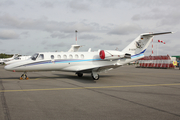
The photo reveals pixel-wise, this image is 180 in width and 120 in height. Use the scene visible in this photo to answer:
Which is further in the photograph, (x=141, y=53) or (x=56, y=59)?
(x=141, y=53)

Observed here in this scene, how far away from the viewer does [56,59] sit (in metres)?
17.7

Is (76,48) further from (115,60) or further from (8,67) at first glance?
(8,67)

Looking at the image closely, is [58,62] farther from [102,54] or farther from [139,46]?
[139,46]

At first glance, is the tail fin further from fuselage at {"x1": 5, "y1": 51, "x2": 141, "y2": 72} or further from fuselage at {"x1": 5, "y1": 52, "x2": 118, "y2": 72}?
fuselage at {"x1": 5, "y1": 52, "x2": 118, "y2": 72}

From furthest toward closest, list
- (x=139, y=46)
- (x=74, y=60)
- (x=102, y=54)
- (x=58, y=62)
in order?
(x=139, y=46) < (x=74, y=60) < (x=102, y=54) < (x=58, y=62)

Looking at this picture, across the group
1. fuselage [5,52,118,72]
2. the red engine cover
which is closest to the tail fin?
fuselage [5,52,118,72]

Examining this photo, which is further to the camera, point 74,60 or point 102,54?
point 74,60

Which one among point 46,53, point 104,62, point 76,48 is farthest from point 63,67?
point 76,48

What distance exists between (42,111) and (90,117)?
186 centimetres

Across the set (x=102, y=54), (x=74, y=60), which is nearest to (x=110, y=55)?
(x=102, y=54)

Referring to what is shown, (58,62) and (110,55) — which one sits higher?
(110,55)

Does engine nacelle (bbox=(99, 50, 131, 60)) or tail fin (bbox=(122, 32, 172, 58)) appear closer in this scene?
engine nacelle (bbox=(99, 50, 131, 60))

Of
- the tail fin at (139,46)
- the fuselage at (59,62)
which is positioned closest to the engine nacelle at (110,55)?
the fuselage at (59,62)

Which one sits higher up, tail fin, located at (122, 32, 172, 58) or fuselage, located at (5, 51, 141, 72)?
tail fin, located at (122, 32, 172, 58)
